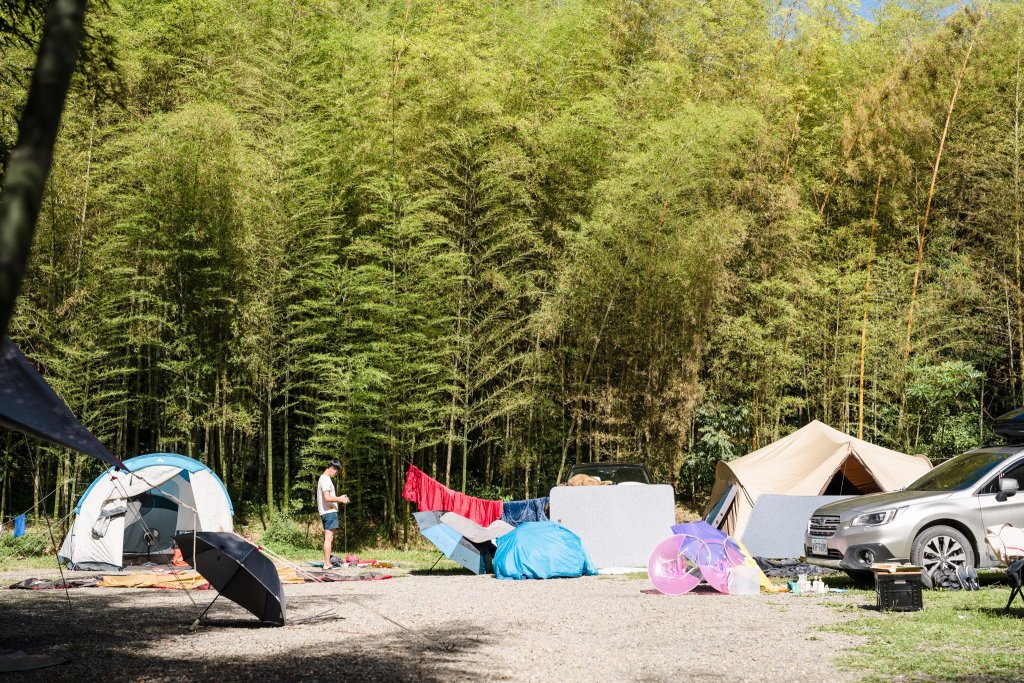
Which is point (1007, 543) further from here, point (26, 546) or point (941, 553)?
point (26, 546)

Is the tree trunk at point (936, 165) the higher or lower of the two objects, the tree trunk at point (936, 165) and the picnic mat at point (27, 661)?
the higher

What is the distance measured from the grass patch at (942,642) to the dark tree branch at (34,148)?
12.0 ft

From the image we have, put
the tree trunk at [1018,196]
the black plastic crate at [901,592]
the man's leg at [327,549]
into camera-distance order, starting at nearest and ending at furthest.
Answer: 1. the black plastic crate at [901,592]
2. the man's leg at [327,549]
3. the tree trunk at [1018,196]

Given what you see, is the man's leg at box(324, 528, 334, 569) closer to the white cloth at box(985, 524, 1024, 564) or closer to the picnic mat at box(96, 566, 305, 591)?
the picnic mat at box(96, 566, 305, 591)

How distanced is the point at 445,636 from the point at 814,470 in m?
5.74

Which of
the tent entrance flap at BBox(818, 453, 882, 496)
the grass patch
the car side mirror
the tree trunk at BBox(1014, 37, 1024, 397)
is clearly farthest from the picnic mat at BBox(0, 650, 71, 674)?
the tree trunk at BBox(1014, 37, 1024, 397)

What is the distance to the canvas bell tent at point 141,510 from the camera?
9734 millimetres

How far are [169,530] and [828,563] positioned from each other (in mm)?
7300

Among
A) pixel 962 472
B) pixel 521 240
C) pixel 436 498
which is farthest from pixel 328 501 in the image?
pixel 962 472

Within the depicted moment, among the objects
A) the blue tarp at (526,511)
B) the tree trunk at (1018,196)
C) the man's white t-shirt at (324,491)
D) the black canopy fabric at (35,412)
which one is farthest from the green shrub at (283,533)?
the tree trunk at (1018,196)

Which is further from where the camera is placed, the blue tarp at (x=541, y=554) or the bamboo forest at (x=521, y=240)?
the bamboo forest at (x=521, y=240)

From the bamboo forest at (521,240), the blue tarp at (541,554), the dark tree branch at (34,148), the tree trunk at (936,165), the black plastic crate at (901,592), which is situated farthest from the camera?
the tree trunk at (936,165)

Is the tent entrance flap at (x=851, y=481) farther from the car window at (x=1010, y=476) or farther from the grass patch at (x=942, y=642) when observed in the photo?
the grass patch at (x=942, y=642)

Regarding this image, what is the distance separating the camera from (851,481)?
10.4m
